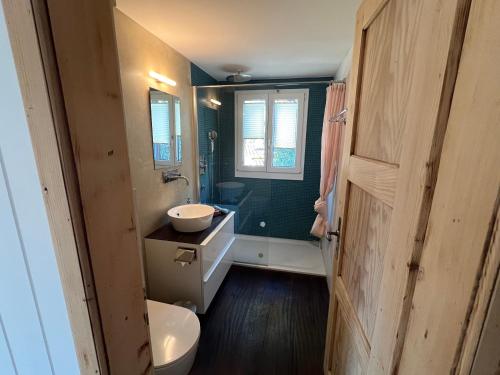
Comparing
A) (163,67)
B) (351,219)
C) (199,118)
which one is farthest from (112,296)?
(199,118)

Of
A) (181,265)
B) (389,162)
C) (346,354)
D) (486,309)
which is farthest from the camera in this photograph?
(181,265)

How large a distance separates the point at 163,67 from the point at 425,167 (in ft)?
7.16

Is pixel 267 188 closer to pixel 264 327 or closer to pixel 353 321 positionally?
pixel 264 327

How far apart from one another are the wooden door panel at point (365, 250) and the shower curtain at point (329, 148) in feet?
5.14

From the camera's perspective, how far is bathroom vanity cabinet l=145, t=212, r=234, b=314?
5.89ft

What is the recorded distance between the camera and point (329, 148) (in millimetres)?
2529

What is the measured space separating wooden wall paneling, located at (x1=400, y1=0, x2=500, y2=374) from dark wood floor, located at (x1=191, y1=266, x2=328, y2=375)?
149 centimetres

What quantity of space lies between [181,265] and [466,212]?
1.85 meters

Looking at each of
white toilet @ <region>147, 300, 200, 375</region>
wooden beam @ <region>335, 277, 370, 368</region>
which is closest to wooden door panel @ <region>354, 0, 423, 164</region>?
wooden beam @ <region>335, 277, 370, 368</region>

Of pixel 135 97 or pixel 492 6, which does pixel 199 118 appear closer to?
pixel 135 97

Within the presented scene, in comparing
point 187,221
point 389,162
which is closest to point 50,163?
point 389,162

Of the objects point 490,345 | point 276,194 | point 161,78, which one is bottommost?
point 276,194

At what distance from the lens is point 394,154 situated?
2.22 feet

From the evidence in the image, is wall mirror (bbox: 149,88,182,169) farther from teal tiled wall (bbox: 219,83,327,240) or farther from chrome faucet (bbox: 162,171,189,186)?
teal tiled wall (bbox: 219,83,327,240)
